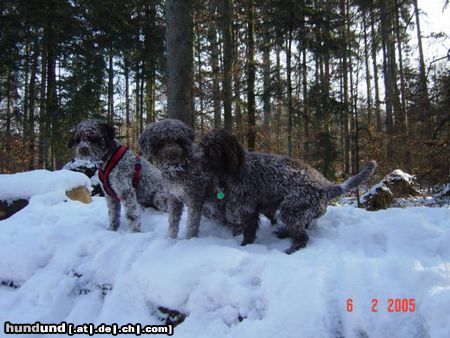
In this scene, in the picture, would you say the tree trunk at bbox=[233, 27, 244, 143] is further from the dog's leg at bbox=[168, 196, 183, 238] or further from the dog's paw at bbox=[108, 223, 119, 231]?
the dog's leg at bbox=[168, 196, 183, 238]

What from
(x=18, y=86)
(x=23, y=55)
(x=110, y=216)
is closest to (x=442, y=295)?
(x=110, y=216)

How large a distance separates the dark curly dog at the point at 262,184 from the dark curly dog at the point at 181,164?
14 cm

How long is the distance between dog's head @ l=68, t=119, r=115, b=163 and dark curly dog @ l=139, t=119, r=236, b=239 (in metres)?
0.78

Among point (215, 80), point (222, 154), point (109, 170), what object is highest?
point (215, 80)

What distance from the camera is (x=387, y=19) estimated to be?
299 inches

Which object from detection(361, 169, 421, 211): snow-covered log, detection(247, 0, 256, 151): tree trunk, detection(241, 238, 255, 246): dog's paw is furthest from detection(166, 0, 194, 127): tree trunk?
detection(361, 169, 421, 211): snow-covered log

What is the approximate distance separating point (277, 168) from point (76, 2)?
13.4 meters

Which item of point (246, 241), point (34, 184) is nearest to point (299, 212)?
point (246, 241)

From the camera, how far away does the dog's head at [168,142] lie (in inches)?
140

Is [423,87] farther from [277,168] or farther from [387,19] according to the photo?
[277,168]

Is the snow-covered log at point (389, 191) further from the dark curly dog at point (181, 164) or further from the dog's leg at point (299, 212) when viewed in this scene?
the dark curly dog at point (181, 164)
